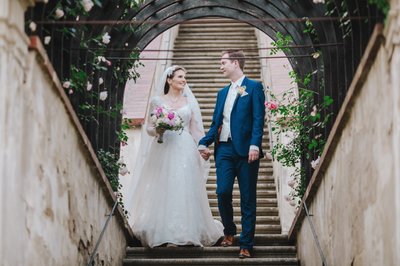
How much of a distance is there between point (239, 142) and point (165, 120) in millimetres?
1123

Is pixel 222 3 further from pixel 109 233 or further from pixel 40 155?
pixel 40 155

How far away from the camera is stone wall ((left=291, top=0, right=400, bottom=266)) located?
19.3ft

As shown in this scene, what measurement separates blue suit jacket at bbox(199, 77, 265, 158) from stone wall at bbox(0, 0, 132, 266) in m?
1.91

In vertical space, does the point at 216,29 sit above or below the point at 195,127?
above

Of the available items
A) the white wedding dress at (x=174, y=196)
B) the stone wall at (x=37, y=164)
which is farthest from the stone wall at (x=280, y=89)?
the stone wall at (x=37, y=164)

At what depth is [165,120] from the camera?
35.7ft

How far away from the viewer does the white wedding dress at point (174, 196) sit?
1057 cm

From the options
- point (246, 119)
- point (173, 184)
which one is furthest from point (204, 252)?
point (246, 119)

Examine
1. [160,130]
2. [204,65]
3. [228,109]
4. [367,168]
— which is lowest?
[367,168]

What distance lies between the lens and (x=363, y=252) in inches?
274

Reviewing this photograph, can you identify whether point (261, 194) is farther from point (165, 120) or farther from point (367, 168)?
point (367, 168)

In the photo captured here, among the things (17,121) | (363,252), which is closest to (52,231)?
(17,121)

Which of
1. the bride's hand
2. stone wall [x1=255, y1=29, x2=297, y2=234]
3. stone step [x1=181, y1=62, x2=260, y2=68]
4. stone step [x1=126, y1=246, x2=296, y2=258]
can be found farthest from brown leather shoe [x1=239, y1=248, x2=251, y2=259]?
stone step [x1=181, y1=62, x2=260, y2=68]

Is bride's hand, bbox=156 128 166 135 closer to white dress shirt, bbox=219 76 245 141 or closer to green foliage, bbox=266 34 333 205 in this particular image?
white dress shirt, bbox=219 76 245 141
